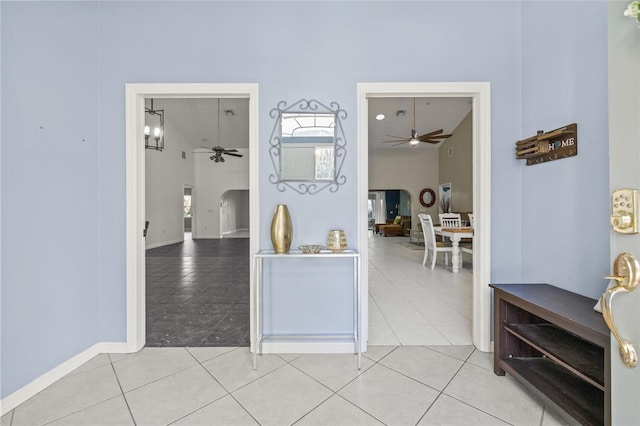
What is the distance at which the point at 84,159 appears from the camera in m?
1.89

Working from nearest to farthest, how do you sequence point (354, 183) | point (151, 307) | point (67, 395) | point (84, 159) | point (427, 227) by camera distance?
point (67, 395) < point (84, 159) < point (354, 183) < point (151, 307) < point (427, 227)

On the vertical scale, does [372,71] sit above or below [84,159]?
above

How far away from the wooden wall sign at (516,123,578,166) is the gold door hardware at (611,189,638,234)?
92 centimetres

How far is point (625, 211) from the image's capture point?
85 cm

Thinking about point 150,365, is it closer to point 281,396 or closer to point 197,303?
point 281,396

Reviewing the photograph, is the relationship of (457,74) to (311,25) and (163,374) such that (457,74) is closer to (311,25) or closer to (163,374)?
(311,25)

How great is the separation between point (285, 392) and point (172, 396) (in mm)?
656

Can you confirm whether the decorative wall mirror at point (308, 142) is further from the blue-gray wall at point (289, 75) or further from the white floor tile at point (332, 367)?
the white floor tile at point (332, 367)

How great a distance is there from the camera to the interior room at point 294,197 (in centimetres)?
148

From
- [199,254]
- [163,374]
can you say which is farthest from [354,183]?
[199,254]

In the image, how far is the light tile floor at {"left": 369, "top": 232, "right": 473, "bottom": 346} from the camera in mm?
2242

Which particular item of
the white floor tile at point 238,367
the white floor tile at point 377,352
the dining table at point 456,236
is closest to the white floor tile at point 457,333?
the white floor tile at point 377,352

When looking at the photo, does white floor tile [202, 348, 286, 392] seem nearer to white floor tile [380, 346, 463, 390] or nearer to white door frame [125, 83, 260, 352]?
white door frame [125, 83, 260, 352]

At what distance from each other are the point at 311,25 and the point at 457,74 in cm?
119
